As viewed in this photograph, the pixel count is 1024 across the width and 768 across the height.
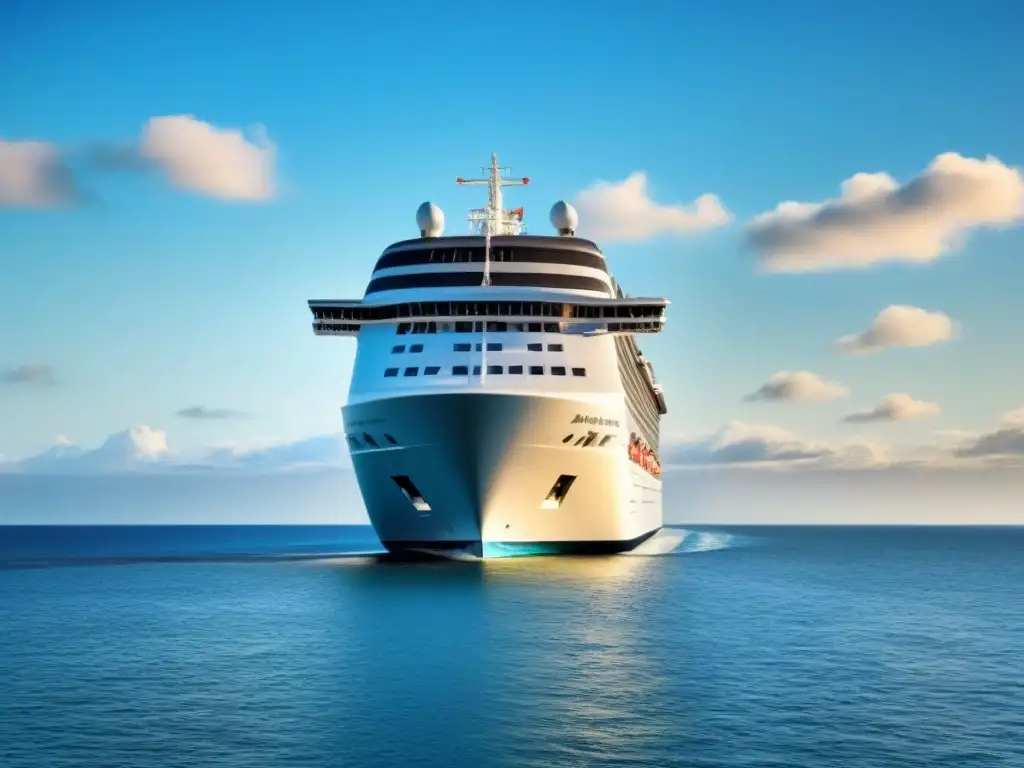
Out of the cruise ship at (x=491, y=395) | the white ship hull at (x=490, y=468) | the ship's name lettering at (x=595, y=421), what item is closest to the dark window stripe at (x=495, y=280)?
the cruise ship at (x=491, y=395)

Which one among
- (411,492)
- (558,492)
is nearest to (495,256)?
(558,492)

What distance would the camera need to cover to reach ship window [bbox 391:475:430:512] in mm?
53688

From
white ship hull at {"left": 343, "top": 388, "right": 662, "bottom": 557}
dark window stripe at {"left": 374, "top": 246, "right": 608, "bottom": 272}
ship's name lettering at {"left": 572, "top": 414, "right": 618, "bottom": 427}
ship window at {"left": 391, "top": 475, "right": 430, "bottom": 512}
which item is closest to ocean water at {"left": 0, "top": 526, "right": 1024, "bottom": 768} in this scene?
white ship hull at {"left": 343, "top": 388, "right": 662, "bottom": 557}

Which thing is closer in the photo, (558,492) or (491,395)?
(491,395)

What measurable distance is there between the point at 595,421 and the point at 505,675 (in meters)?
26.9

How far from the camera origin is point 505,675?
27688 millimetres

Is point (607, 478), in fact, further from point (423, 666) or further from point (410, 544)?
point (423, 666)

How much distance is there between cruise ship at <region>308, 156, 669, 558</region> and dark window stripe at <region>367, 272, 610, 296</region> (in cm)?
6

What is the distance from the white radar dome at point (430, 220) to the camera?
6706 centimetres

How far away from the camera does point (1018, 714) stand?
24.2 meters

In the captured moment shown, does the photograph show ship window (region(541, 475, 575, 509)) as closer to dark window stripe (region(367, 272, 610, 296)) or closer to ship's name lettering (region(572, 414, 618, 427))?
ship's name lettering (region(572, 414, 618, 427))

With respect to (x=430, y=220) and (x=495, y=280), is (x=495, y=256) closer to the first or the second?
(x=495, y=280)

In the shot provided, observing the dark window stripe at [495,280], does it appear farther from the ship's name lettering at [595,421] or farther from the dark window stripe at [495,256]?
the ship's name lettering at [595,421]

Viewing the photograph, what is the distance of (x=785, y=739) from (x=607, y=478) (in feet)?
112
